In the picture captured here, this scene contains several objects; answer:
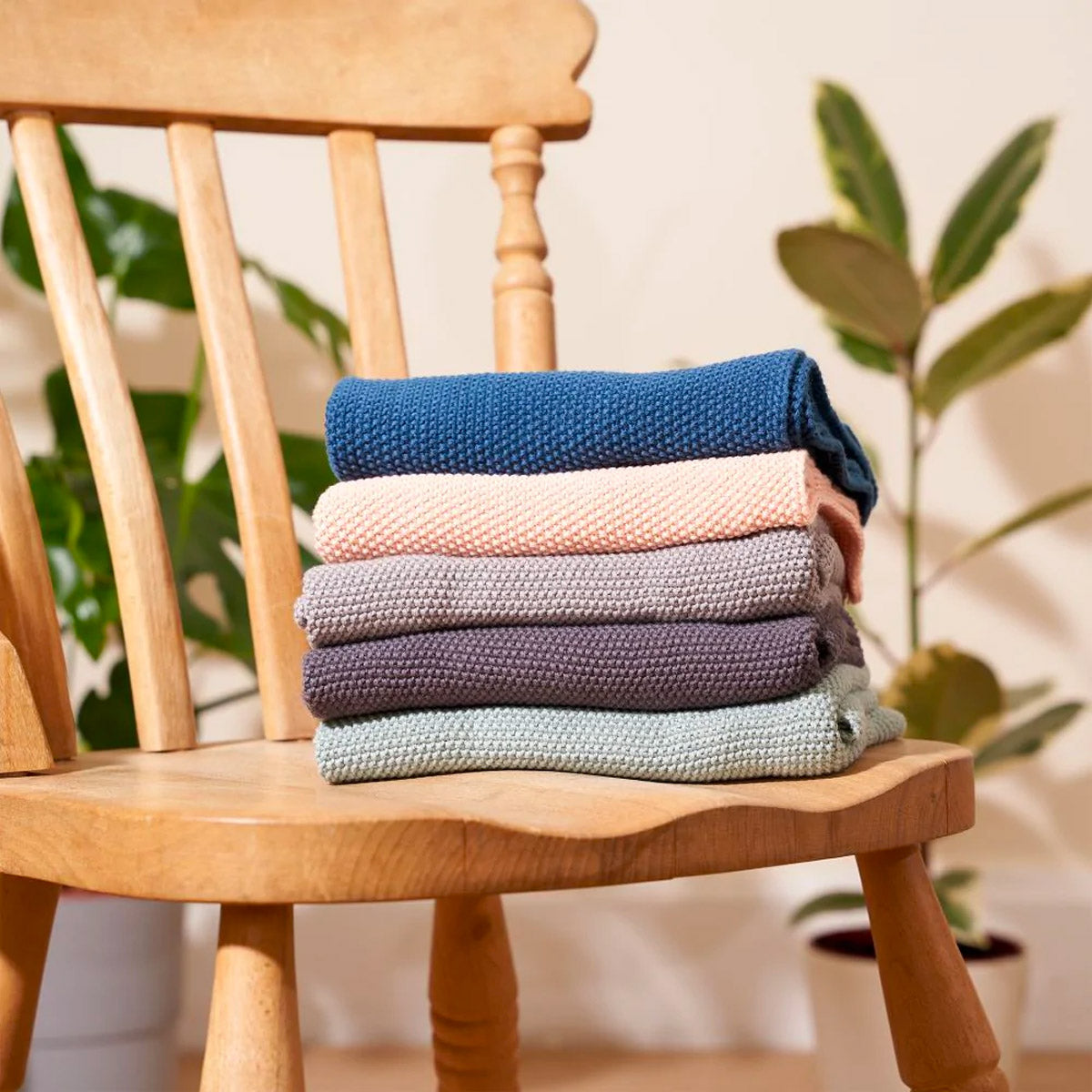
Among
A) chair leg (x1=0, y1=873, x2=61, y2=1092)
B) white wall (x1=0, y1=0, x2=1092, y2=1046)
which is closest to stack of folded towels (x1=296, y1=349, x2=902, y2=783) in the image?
chair leg (x1=0, y1=873, x2=61, y2=1092)

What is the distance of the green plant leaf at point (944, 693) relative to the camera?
110 centimetres

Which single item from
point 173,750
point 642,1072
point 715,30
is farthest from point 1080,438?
point 173,750

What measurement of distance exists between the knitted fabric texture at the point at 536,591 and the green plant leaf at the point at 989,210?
66 cm

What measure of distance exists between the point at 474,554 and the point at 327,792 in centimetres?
14

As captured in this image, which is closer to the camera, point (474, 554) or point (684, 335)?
point (474, 554)

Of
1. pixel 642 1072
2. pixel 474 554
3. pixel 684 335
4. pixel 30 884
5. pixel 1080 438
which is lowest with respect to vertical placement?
pixel 642 1072

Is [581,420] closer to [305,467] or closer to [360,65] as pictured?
[360,65]

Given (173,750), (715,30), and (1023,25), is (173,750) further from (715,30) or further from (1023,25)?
(1023,25)

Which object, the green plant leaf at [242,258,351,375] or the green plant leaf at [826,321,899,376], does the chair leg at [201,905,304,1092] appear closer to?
the green plant leaf at [242,258,351,375]

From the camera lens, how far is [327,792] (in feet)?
1.82

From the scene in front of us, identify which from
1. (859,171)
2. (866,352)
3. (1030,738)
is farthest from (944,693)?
(859,171)

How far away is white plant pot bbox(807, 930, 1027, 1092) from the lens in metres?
1.15

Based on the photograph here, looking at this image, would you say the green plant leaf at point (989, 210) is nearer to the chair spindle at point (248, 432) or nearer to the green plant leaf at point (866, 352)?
the green plant leaf at point (866, 352)

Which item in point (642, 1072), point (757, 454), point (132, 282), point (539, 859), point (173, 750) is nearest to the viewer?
point (539, 859)
